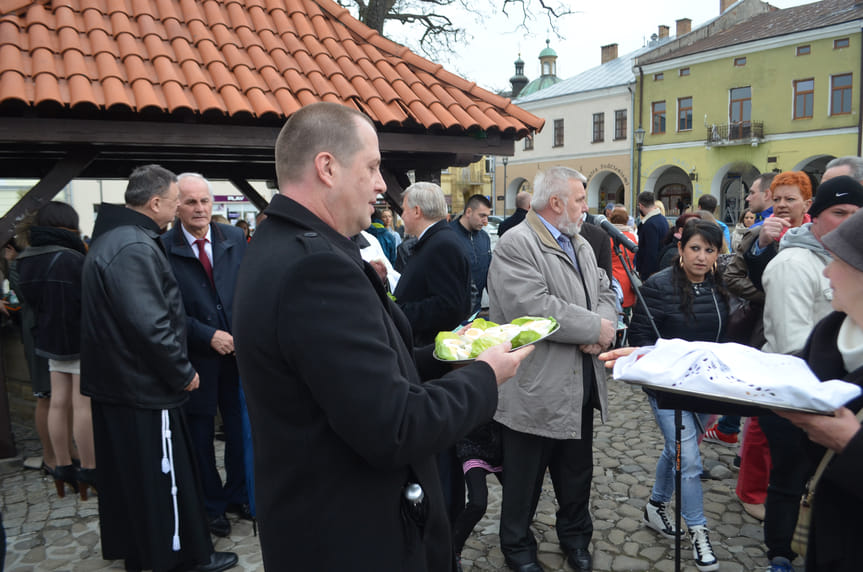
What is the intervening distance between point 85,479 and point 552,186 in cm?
397

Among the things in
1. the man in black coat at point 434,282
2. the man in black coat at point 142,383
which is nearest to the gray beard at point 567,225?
the man in black coat at point 434,282

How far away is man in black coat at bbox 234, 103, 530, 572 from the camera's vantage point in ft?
4.63

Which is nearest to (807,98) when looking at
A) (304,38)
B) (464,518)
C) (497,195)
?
(497,195)

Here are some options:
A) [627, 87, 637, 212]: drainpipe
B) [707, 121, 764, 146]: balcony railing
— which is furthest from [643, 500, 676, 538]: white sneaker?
[627, 87, 637, 212]: drainpipe

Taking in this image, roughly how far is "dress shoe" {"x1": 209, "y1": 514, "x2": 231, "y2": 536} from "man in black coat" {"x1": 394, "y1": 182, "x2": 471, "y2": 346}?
179cm

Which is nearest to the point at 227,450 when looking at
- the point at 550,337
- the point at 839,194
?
the point at 550,337

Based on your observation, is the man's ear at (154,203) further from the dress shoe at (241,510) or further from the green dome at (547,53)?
the green dome at (547,53)

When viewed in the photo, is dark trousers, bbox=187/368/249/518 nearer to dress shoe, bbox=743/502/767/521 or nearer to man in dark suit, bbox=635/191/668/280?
dress shoe, bbox=743/502/767/521

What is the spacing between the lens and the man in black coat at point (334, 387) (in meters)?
1.41

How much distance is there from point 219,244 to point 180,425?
3.97 feet

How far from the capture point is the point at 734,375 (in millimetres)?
1857

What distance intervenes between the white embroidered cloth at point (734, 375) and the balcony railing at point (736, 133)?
32.2 metres

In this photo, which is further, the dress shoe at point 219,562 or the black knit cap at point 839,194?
the dress shoe at point 219,562

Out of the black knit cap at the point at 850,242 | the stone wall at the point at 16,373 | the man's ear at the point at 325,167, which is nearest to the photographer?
the man's ear at the point at 325,167
